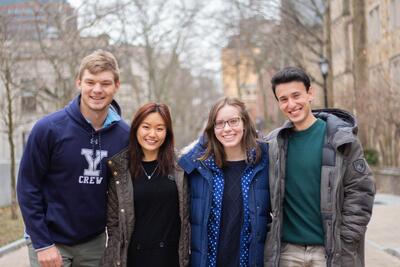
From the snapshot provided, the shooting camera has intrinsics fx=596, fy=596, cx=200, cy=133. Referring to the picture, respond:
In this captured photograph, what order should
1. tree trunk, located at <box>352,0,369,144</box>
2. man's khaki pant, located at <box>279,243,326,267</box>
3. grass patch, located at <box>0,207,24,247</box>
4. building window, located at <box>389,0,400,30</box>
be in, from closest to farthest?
man's khaki pant, located at <box>279,243,326,267</box>
grass patch, located at <box>0,207,24,247</box>
tree trunk, located at <box>352,0,369,144</box>
building window, located at <box>389,0,400,30</box>

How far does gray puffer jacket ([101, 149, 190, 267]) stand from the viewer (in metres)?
4.53

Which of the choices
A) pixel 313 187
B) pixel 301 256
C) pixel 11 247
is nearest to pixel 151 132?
pixel 313 187

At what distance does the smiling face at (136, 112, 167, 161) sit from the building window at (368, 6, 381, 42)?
27.8m

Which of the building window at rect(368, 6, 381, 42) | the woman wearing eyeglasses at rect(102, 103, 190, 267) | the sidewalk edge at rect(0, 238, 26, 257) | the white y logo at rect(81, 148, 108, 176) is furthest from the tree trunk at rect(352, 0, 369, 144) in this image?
the white y logo at rect(81, 148, 108, 176)

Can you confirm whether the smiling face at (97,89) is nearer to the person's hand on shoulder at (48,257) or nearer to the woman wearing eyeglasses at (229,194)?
the woman wearing eyeglasses at (229,194)

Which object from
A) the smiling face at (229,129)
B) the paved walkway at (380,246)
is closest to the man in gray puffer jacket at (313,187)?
the smiling face at (229,129)

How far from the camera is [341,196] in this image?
4395 mm

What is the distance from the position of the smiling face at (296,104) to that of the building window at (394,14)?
24.6 metres

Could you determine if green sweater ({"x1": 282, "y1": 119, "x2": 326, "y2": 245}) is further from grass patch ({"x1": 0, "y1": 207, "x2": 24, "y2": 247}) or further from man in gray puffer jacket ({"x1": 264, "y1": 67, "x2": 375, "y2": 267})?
grass patch ({"x1": 0, "y1": 207, "x2": 24, "y2": 247})

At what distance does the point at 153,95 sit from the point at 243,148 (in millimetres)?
39793

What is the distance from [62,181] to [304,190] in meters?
1.80

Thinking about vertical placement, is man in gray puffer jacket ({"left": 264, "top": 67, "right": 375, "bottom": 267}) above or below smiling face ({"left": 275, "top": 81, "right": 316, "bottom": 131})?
below

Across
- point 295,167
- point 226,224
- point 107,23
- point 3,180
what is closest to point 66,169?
point 226,224

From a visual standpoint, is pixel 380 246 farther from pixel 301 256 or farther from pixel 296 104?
pixel 296 104
